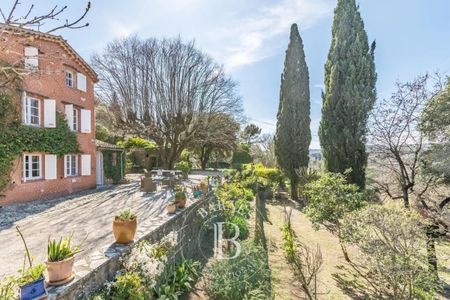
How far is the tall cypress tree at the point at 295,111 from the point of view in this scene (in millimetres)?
16375

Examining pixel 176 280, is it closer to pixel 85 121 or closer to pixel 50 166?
pixel 50 166

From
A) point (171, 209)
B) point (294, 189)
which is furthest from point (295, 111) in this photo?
point (171, 209)

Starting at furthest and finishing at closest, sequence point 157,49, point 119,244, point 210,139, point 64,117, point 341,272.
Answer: point 210,139
point 157,49
point 64,117
point 341,272
point 119,244

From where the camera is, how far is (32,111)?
10.9 m

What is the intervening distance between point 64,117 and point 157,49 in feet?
32.2

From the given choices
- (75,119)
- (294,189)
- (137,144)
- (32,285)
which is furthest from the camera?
(137,144)

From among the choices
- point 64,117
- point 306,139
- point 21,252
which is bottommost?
point 21,252

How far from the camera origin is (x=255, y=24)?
9914mm

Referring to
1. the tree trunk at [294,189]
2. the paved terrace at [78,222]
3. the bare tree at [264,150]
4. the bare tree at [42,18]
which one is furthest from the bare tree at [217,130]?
the bare tree at [42,18]

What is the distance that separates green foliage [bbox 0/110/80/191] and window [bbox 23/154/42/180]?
1.87 feet

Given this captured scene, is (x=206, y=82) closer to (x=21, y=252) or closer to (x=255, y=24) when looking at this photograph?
(x=255, y=24)

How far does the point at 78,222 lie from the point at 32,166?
565 cm

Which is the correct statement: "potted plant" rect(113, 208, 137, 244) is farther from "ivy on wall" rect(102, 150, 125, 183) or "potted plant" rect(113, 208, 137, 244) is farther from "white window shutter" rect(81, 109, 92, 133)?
"ivy on wall" rect(102, 150, 125, 183)

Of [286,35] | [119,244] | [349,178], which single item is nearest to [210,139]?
[286,35]
